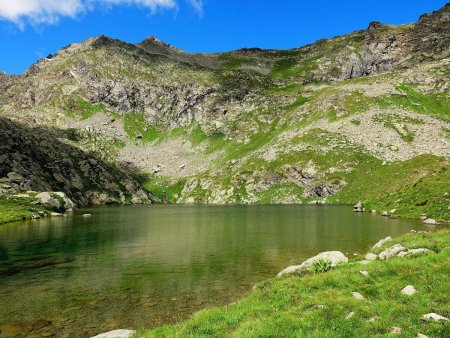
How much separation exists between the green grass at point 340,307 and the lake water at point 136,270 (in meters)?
5.11

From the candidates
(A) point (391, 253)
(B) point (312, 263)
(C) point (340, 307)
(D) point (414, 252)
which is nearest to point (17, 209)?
(B) point (312, 263)

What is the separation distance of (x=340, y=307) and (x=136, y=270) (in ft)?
80.4

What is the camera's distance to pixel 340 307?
1788 centimetres

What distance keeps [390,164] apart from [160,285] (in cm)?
15336

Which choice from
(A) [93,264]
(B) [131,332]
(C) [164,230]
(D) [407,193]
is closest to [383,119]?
(D) [407,193]

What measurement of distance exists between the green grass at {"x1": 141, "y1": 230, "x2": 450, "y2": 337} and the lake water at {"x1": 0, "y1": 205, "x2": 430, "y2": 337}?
16.8 feet

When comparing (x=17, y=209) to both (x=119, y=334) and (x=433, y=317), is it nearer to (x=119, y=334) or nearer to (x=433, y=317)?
(x=119, y=334)

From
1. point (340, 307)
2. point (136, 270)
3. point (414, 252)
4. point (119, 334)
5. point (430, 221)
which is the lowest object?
point (136, 270)

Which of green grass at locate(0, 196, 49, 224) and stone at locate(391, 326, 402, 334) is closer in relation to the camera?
stone at locate(391, 326, 402, 334)

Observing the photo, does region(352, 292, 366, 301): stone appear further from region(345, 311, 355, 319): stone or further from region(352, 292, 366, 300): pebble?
region(345, 311, 355, 319): stone

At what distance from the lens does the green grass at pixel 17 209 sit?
306 feet

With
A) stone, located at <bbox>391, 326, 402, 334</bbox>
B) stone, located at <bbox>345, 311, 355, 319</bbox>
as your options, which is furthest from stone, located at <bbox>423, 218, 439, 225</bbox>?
stone, located at <bbox>391, 326, 402, 334</bbox>

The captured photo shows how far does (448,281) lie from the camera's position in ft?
64.0

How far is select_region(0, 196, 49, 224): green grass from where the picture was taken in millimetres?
93162
